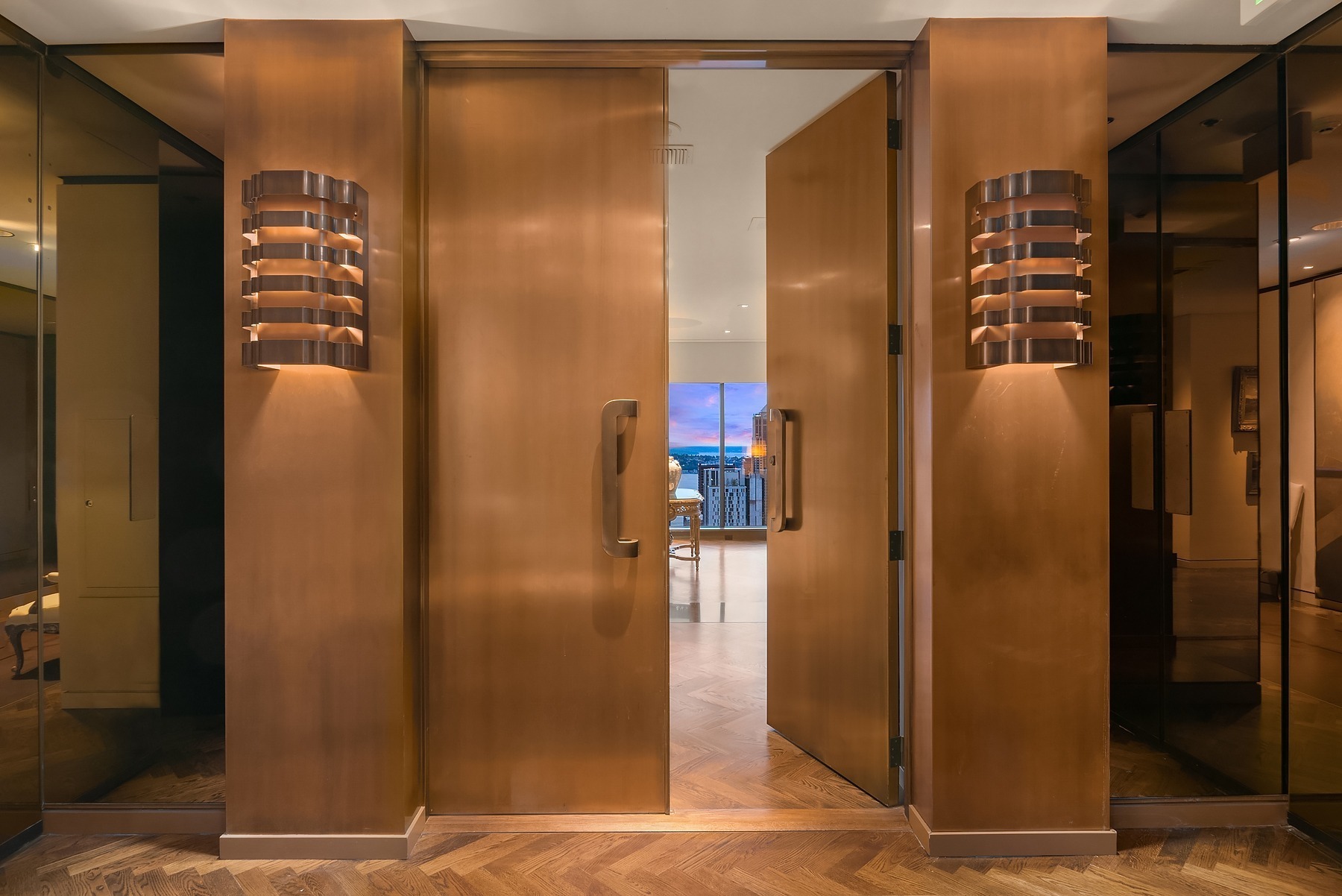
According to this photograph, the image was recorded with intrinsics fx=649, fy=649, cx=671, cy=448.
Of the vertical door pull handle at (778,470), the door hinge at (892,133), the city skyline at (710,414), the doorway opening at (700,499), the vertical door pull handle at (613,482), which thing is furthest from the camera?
the city skyline at (710,414)

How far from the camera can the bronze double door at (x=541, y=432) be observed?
2.19 m

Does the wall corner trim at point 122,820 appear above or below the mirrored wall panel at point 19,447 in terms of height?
below

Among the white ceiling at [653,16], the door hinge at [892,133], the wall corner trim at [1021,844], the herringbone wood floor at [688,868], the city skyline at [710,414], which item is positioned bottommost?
the herringbone wood floor at [688,868]

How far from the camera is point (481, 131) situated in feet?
7.22

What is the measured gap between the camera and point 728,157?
3244 millimetres

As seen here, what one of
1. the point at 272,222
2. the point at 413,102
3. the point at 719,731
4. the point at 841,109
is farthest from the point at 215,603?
the point at 841,109

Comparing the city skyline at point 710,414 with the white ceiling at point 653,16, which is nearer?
the white ceiling at point 653,16

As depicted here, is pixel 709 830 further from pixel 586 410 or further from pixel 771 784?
pixel 586 410

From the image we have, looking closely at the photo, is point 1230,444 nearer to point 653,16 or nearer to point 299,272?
point 653,16

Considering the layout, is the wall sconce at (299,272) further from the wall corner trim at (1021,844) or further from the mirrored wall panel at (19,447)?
the wall corner trim at (1021,844)

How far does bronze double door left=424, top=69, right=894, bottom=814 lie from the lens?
219 cm

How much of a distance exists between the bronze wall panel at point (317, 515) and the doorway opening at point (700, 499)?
0.95m

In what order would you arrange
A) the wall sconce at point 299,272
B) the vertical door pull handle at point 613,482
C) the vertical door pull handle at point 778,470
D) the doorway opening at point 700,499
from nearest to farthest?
the wall sconce at point 299,272 < the vertical door pull handle at point 613,482 < the doorway opening at point 700,499 < the vertical door pull handle at point 778,470

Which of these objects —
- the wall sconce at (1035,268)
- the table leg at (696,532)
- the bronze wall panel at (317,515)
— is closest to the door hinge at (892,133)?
the wall sconce at (1035,268)
